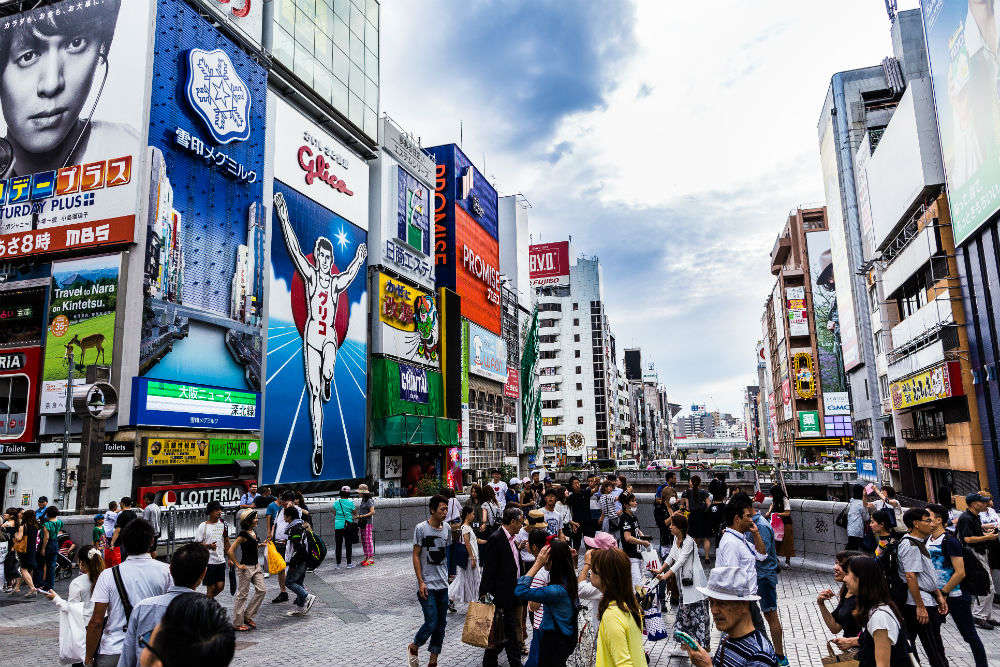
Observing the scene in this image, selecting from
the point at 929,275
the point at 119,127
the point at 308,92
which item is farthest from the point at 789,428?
the point at 119,127

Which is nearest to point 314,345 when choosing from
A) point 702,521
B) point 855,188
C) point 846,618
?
point 702,521

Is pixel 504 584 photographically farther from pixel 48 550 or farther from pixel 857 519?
pixel 48 550

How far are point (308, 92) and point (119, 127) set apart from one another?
1343 cm

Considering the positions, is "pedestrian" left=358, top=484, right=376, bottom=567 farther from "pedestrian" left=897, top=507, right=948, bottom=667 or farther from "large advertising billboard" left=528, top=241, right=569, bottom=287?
"large advertising billboard" left=528, top=241, right=569, bottom=287

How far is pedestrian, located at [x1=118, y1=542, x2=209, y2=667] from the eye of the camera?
3.98 meters

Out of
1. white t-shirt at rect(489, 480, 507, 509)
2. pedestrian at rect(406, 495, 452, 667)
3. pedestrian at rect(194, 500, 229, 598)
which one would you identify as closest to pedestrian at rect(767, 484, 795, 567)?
pedestrian at rect(406, 495, 452, 667)

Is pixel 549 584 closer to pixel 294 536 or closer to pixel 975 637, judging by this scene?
pixel 975 637

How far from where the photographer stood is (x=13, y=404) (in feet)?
88.3

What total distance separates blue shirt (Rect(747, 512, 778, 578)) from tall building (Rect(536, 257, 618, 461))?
95.0m

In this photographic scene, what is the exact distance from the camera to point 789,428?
276 ft

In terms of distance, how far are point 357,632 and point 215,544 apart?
2478mm

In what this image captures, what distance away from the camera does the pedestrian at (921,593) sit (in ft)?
18.9

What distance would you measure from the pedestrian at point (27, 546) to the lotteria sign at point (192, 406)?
12483 millimetres

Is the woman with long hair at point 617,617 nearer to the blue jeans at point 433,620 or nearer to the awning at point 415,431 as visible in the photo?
the blue jeans at point 433,620
